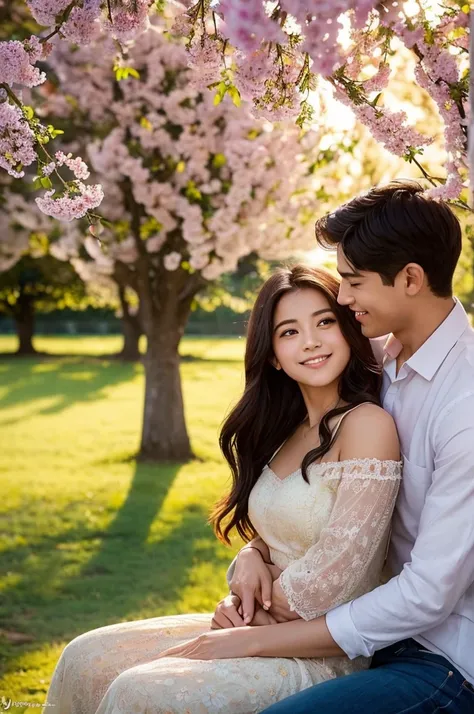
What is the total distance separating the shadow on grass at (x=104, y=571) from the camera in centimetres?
625

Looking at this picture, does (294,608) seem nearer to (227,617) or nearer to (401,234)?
(227,617)

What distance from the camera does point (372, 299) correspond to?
2.94 m

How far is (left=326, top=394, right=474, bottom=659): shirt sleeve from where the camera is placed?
2627 mm

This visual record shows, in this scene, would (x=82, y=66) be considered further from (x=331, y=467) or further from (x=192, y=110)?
(x=331, y=467)

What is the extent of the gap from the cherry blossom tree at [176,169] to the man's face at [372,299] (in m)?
6.79

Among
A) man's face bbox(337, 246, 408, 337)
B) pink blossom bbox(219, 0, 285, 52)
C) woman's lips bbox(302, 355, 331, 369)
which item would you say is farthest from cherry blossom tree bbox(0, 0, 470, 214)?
woman's lips bbox(302, 355, 331, 369)

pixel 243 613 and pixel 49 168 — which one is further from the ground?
pixel 49 168

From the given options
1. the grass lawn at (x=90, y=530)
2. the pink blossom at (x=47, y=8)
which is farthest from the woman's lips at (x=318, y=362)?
the pink blossom at (x=47, y=8)

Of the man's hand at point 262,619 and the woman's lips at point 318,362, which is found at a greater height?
the woman's lips at point 318,362

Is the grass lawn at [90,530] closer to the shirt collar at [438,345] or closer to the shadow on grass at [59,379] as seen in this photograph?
the shirt collar at [438,345]

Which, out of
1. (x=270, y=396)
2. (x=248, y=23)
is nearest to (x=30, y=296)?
(x=270, y=396)

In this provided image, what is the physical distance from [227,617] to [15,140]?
168cm

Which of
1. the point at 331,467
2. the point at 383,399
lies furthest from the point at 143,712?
the point at 383,399

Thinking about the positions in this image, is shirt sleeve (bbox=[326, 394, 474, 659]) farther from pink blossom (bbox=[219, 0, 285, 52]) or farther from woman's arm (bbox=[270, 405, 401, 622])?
pink blossom (bbox=[219, 0, 285, 52])
